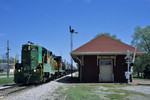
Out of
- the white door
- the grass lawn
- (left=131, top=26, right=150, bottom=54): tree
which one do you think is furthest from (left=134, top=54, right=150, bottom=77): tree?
the grass lawn

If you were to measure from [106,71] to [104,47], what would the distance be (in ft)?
9.13

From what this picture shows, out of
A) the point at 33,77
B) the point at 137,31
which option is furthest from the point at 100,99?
the point at 137,31

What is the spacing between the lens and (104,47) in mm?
20344

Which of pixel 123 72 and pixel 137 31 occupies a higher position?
pixel 137 31

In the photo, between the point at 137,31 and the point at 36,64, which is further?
the point at 137,31

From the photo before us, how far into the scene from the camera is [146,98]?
9.60m

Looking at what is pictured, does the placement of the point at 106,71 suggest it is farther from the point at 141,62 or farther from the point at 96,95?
the point at 141,62

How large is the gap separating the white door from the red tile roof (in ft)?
5.03

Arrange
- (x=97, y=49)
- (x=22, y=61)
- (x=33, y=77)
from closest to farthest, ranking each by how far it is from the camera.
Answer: (x=33, y=77), (x=22, y=61), (x=97, y=49)

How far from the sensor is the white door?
66.7ft

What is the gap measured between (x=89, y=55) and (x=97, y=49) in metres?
1.15

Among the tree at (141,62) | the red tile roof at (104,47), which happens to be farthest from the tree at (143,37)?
the red tile roof at (104,47)

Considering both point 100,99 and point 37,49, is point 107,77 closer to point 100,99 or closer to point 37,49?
point 37,49

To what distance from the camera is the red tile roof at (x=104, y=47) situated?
766 inches
